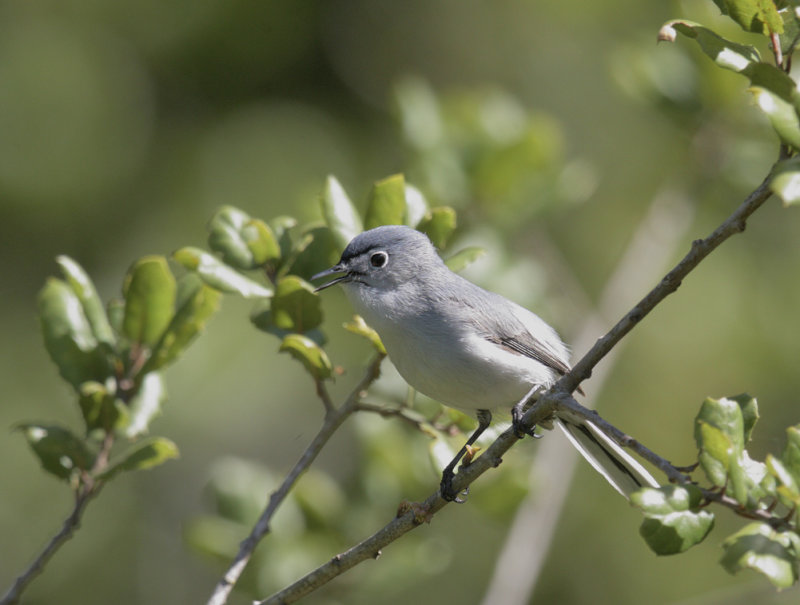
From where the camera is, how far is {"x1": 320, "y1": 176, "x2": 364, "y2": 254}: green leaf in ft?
7.57

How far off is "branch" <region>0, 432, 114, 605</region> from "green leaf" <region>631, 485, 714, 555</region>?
125 centimetres

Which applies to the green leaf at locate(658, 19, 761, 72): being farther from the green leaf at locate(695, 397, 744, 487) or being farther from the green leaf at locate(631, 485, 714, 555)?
the green leaf at locate(631, 485, 714, 555)

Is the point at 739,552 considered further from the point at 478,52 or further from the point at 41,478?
the point at 478,52

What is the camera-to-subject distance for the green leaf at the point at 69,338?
2219mm

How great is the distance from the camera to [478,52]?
20.5ft

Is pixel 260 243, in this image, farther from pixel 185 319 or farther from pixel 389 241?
pixel 389 241

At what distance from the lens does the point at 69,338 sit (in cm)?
223

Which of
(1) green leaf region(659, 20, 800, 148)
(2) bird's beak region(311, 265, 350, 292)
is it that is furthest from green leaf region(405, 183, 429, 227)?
(1) green leaf region(659, 20, 800, 148)

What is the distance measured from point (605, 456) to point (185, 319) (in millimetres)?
1214

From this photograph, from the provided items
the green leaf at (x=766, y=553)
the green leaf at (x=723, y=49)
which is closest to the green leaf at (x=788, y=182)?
the green leaf at (x=723, y=49)

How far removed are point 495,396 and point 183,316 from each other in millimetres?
851

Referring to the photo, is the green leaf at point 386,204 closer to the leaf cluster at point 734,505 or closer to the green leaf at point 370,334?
the green leaf at point 370,334

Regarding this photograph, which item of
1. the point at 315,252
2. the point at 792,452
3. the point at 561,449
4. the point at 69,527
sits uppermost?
the point at 315,252

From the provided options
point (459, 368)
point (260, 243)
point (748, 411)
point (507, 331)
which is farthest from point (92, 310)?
point (748, 411)
